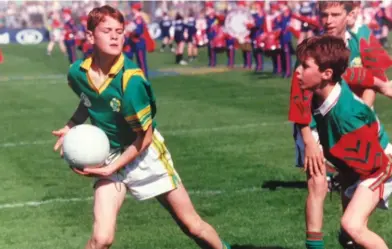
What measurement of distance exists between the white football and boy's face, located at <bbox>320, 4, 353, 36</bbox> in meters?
2.54

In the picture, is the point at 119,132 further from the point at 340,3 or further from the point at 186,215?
the point at 340,3

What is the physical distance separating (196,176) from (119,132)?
4.82 meters

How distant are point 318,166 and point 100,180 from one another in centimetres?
173

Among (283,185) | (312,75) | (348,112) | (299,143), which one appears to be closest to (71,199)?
(283,185)

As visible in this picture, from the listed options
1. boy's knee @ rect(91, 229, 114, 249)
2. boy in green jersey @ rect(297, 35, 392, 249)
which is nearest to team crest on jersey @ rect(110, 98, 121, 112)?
boy's knee @ rect(91, 229, 114, 249)

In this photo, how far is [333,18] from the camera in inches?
312

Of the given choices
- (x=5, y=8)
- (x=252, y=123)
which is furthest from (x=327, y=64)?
(x=5, y=8)

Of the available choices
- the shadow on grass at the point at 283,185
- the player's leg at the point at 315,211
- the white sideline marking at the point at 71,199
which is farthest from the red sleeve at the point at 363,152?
the shadow on grass at the point at 283,185

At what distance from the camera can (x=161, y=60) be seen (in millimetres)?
36031

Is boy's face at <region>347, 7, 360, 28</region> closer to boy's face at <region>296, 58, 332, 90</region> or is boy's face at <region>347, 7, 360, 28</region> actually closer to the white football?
boy's face at <region>296, 58, 332, 90</region>

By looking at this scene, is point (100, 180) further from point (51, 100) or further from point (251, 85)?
point (251, 85)

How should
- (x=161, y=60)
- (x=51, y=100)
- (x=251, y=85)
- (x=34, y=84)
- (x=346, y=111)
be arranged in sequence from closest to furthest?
1. (x=346, y=111)
2. (x=51, y=100)
3. (x=251, y=85)
4. (x=34, y=84)
5. (x=161, y=60)

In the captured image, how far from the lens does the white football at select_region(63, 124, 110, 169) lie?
6238 millimetres

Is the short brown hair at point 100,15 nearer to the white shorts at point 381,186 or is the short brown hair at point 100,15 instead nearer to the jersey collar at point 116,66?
the jersey collar at point 116,66
